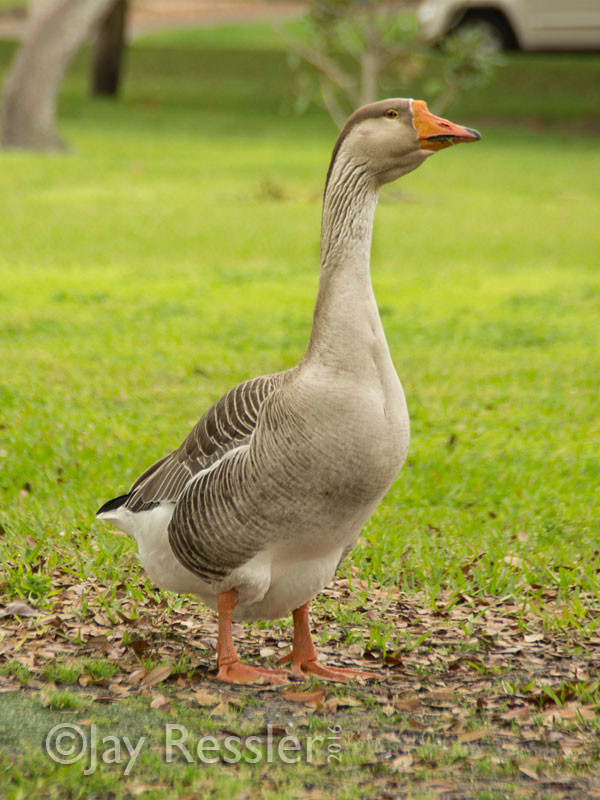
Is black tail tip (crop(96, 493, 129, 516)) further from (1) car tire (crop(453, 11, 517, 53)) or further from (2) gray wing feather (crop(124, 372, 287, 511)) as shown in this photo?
(1) car tire (crop(453, 11, 517, 53))

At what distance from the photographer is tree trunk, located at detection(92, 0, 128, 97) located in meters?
30.4

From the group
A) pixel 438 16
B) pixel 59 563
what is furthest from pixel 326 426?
pixel 438 16

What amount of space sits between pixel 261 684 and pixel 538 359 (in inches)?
224

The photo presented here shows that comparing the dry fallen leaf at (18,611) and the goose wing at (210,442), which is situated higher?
the goose wing at (210,442)

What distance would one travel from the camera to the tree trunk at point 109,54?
30.4 m

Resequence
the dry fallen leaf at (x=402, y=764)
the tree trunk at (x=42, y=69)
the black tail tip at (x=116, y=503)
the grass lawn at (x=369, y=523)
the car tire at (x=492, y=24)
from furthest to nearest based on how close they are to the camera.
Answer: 1. the car tire at (x=492, y=24)
2. the tree trunk at (x=42, y=69)
3. the black tail tip at (x=116, y=503)
4. the grass lawn at (x=369, y=523)
5. the dry fallen leaf at (x=402, y=764)

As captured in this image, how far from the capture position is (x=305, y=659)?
4.38 meters

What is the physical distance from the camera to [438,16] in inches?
1012

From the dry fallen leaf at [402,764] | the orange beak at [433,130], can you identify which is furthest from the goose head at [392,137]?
the dry fallen leaf at [402,764]

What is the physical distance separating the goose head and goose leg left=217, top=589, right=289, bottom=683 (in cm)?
165

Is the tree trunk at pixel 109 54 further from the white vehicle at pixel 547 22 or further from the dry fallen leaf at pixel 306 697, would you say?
the dry fallen leaf at pixel 306 697

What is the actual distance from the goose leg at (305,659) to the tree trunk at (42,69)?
17420 mm

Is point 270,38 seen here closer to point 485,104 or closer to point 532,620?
point 485,104

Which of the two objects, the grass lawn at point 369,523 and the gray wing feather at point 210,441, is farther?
the gray wing feather at point 210,441
